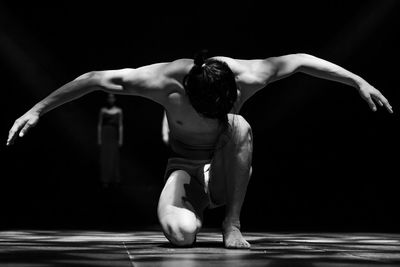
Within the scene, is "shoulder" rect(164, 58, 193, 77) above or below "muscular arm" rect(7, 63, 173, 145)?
above

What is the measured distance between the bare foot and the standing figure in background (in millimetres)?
6332

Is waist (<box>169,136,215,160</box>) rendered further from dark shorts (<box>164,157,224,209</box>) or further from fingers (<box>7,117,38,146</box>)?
fingers (<box>7,117,38,146</box>)

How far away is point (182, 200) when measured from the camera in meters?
3.41

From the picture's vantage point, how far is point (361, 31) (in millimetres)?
9719

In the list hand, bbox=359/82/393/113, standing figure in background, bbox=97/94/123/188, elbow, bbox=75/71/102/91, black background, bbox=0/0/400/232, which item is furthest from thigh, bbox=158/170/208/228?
standing figure in background, bbox=97/94/123/188

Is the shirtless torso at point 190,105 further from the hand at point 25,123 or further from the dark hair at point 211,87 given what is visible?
the dark hair at point 211,87

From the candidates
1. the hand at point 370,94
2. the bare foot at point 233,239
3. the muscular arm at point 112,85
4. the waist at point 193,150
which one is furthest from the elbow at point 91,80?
the hand at point 370,94

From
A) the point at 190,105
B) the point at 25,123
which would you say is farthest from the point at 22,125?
the point at 190,105

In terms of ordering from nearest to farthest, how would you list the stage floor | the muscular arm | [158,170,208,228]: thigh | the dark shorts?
the stage floor, the muscular arm, [158,170,208,228]: thigh, the dark shorts

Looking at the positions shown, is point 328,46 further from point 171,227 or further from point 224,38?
point 171,227

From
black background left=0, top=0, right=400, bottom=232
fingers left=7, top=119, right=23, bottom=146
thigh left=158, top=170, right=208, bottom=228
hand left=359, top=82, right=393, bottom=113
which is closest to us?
fingers left=7, top=119, right=23, bottom=146

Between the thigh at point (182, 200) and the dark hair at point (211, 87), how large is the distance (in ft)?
1.51

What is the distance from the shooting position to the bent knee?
3188 millimetres

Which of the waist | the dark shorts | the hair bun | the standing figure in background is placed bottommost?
the standing figure in background
